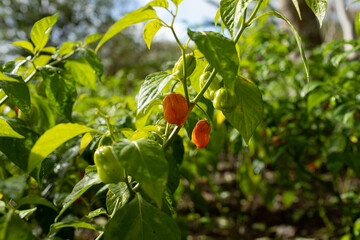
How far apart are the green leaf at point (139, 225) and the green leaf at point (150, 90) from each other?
16 centimetres

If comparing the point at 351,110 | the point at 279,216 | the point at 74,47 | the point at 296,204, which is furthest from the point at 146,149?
the point at 296,204

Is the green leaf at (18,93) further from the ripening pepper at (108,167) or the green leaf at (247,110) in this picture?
the green leaf at (247,110)

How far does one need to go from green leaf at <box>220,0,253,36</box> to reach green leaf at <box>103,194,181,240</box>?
34cm

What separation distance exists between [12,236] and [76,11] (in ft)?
38.4

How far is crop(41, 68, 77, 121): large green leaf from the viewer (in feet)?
2.88

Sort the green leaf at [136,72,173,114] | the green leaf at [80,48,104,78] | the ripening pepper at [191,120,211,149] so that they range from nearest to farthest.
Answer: the green leaf at [136,72,173,114] → the ripening pepper at [191,120,211,149] → the green leaf at [80,48,104,78]

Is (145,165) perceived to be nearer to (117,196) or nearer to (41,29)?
(117,196)

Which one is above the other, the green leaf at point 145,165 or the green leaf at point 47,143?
the green leaf at point 47,143

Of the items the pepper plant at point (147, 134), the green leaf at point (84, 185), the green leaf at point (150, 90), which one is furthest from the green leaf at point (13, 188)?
the green leaf at point (150, 90)

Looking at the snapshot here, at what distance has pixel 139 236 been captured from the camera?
1.72 ft

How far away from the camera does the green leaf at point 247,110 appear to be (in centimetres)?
60

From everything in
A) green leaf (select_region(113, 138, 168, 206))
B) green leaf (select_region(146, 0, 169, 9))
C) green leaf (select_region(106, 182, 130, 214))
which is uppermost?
green leaf (select_region(146, 0, 169, 9))

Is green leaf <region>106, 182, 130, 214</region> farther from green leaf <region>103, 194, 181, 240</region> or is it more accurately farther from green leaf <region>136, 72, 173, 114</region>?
green leaf <region>136, 72, 173, 114</region>

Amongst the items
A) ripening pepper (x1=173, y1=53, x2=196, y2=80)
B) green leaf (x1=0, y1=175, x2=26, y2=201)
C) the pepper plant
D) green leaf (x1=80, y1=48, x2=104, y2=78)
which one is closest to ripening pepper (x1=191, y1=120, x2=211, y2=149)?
the pepper plant
